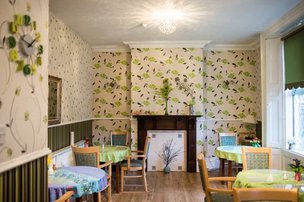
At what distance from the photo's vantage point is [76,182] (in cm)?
283

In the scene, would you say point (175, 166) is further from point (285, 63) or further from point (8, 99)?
point (8, 99)

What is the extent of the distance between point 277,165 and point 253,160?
1.51 meters

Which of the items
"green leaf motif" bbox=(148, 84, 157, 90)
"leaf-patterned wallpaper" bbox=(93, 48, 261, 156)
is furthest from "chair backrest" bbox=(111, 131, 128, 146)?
"green leaf motif" bbox=(148, 84, 157, 90)

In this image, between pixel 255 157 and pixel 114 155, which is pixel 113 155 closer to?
pixel 114 155

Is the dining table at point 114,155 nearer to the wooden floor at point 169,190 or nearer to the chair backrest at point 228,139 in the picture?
the wooden floor at point 169,190

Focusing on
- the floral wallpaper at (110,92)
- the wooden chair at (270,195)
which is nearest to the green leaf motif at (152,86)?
the floral wallpaper at (110,92)

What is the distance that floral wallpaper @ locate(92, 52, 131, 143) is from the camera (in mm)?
6844

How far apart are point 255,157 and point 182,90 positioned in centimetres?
289

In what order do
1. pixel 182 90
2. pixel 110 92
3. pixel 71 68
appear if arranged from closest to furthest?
pixel 71 68 → pixel 182 90 → pixel 110 92

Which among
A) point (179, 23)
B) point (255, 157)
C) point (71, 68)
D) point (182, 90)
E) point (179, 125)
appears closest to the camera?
point (255, 157)

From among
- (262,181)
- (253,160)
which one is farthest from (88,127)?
(262,181)

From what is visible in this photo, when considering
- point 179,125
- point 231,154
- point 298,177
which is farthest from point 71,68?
point 298,177

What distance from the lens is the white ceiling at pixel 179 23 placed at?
3.99 m

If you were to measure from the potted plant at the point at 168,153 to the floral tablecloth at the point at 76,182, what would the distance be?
10.7ft
